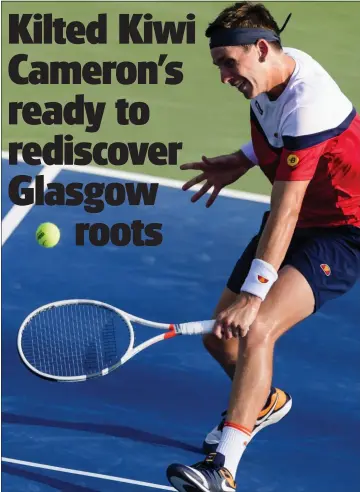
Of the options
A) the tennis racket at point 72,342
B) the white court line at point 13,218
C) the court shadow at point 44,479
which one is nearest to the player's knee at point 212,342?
the tennis racket at point 72,342

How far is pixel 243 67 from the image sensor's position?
605cm

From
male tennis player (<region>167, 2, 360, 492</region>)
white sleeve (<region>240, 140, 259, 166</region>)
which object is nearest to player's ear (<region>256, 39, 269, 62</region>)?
male tennis player (<region>167, 2, 360, 492</region>)

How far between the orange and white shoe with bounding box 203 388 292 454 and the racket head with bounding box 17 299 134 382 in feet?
2.28

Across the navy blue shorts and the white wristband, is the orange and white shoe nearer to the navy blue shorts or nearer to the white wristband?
the navy blue shorts

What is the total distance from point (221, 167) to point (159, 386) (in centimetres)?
140

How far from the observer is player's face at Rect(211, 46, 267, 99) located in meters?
6.03

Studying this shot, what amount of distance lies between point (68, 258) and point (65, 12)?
5.24 m

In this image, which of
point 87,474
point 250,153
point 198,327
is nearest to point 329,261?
point 198,327

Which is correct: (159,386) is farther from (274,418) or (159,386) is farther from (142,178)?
(142,178)

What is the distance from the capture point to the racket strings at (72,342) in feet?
23.0

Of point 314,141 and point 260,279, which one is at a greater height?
point 314,141

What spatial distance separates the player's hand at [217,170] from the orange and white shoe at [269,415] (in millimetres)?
1219

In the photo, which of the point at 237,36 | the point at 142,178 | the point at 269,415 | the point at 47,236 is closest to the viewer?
the point at 237,36

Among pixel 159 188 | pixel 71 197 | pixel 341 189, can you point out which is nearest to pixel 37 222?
pixel 71 197
